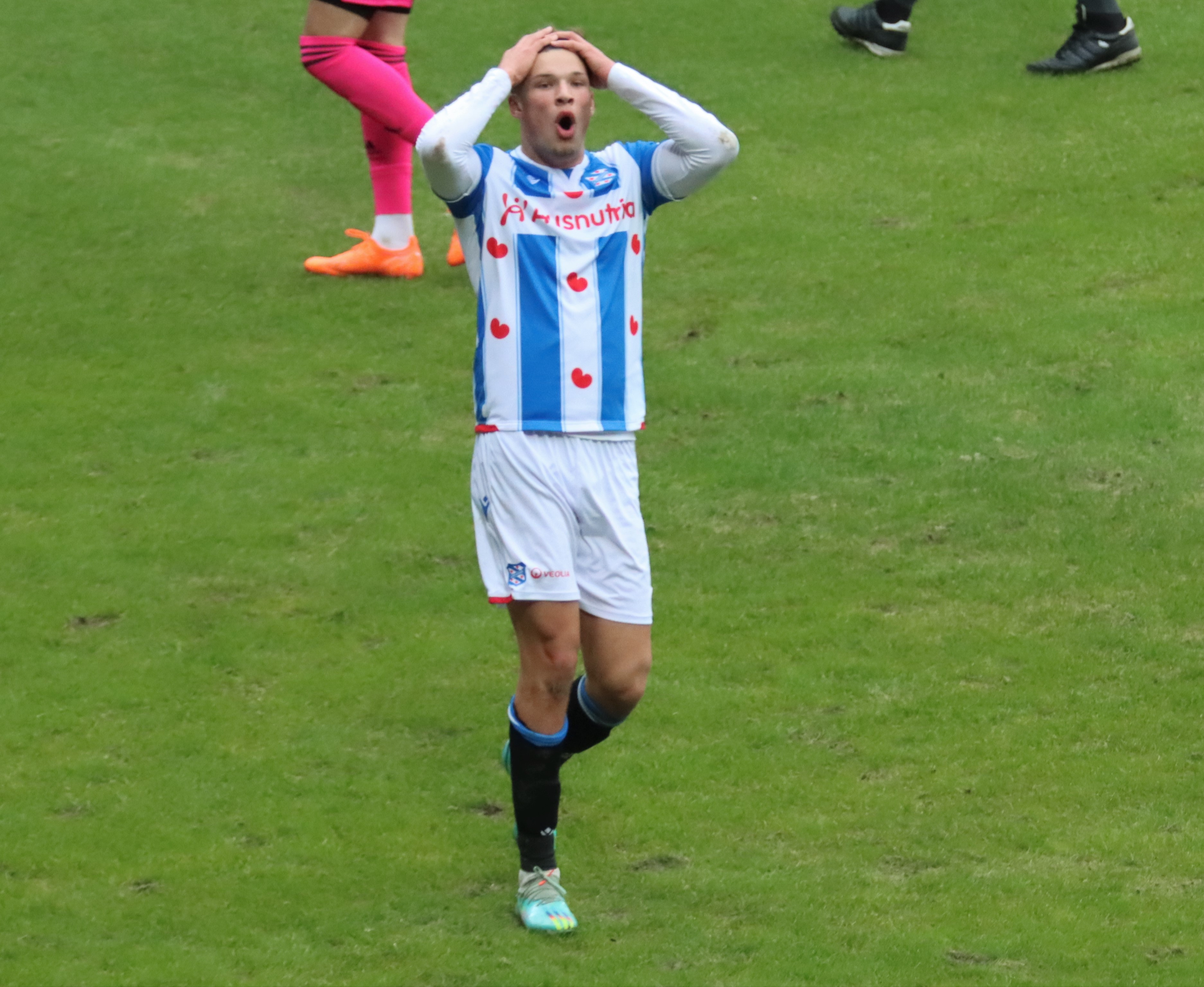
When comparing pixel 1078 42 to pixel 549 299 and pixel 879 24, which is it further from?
pixel 549 299

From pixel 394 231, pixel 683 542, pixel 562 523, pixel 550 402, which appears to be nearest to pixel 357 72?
pixel 394 231

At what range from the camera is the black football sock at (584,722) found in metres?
4.93

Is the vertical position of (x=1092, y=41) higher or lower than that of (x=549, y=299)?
lower

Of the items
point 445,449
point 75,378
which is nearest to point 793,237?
point 445,449

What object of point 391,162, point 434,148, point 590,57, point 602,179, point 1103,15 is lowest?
point 391,162

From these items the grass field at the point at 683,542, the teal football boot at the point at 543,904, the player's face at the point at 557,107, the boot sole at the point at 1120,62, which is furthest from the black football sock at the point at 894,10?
the teal football boot at the point at 543,904

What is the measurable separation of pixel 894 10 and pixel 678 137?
660 cm

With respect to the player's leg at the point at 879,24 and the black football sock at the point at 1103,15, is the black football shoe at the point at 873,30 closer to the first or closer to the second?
the player's leg at the point at 879,24

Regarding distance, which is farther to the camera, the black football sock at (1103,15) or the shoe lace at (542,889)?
the black football sock at (1103,15)

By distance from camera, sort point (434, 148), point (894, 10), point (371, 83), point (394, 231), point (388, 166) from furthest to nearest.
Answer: point (894, 10), point (394, 231), point (388, 166), point (371, 83), point (434, 148)

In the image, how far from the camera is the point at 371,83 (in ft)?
27.5

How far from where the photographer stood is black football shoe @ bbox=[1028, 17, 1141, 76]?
10648mm

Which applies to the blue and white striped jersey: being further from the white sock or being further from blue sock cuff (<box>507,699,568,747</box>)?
the white sock

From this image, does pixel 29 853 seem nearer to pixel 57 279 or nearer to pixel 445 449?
→ pixel 445 449
